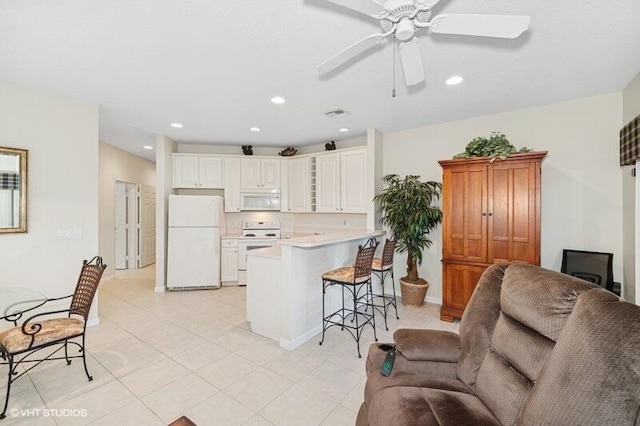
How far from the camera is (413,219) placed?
12.8 feet

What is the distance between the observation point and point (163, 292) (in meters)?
4.76

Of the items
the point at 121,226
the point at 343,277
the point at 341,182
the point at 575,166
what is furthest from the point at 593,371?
the point at 121,226

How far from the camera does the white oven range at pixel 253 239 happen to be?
16.8ft

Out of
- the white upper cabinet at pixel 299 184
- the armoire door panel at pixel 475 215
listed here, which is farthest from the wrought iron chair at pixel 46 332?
the armoire door panel at pixel 475 215

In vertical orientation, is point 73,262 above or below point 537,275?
below

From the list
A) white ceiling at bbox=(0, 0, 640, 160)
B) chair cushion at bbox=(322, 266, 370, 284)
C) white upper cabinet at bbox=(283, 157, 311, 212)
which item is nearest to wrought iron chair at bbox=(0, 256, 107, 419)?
white ceiling at bbox=(0, 0, 640, 160)

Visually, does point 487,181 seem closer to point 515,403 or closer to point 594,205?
point 594,205

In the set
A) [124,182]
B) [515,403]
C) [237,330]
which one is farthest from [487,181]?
[124,182]

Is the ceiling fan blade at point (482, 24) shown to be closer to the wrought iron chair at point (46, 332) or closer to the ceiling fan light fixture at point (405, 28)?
the ceiling fan light fixture at point (405, 28)

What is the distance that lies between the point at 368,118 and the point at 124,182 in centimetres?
538

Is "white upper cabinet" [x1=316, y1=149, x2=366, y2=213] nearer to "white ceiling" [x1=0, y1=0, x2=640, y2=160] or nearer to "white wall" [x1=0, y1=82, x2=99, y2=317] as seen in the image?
"white ceiling" [x1=0, y1=0, x2=640, y2=160]

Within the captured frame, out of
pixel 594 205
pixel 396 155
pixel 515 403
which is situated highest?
pixel 396 155

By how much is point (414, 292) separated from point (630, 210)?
96.2 inches

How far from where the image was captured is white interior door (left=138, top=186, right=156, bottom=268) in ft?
21.6
